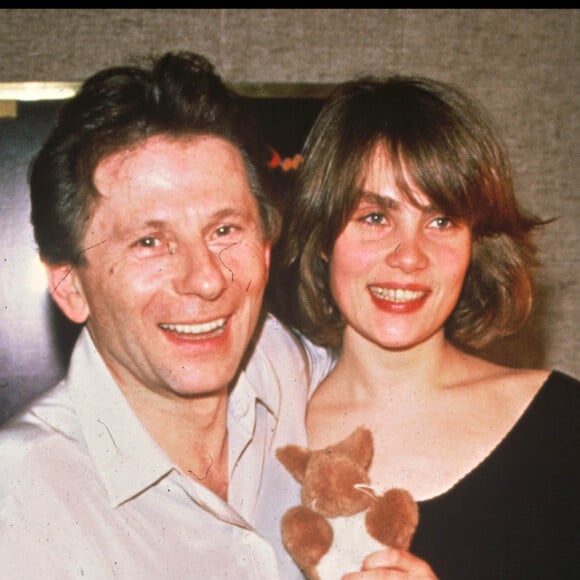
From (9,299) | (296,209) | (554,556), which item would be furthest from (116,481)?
(554,556)

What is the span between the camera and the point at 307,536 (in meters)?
1.00

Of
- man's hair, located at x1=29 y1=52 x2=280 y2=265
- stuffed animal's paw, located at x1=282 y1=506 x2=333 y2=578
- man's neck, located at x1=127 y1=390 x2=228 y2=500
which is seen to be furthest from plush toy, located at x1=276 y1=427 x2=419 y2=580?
man's hair, located at x1=29 y1=52 x2=280 y2=265

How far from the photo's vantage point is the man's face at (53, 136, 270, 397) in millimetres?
1031

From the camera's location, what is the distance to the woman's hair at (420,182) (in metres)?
1.14

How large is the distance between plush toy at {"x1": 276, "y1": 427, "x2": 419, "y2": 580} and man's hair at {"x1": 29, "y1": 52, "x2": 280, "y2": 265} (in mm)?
462

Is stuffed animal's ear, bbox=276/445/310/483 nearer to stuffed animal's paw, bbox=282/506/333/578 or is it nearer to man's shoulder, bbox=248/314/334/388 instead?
stuffed animal's paw, bbox=282/506/333/578

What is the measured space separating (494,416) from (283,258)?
447 millimetres

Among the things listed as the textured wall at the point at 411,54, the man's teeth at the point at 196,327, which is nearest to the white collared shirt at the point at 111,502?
the man's teeth at the point at 196,327

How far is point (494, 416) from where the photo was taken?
119cm

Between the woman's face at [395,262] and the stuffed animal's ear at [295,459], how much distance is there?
9.4 inches

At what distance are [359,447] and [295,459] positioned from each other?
94 mm

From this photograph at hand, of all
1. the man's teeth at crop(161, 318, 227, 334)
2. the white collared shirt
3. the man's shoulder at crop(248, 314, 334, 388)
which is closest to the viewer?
the white collared shirt

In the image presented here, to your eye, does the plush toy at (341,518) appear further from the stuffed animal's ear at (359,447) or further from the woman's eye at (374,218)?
the woman's eye at (374,218)

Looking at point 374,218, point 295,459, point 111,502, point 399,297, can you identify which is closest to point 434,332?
point 399,297
